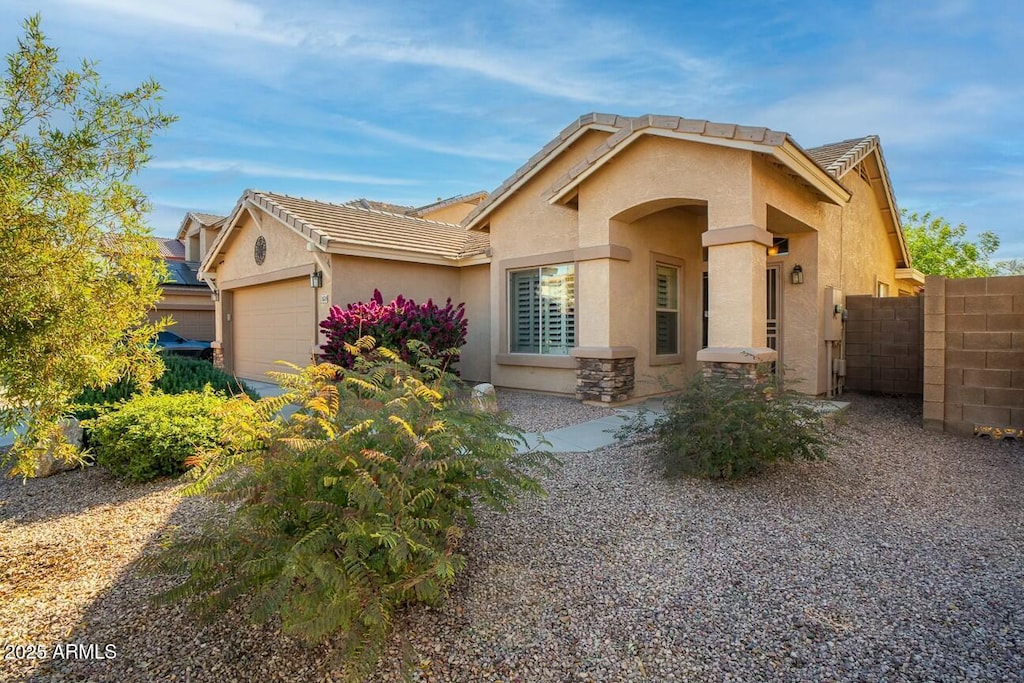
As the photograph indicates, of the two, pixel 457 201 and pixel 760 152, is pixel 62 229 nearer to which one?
pixel 760 152

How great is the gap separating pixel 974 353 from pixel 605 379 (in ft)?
16.6

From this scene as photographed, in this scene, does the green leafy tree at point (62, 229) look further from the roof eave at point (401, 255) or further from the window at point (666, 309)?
the window at point (666, 309)

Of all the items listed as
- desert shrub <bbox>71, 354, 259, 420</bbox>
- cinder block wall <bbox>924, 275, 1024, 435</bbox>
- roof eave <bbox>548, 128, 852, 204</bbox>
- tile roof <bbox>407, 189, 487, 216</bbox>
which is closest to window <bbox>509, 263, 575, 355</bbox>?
roof eave <bbox>548, 128, 852, 204</bbox>

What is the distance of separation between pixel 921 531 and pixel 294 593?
4.68 m

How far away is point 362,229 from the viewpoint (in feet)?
39.7

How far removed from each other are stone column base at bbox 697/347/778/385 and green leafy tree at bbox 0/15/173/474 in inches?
266

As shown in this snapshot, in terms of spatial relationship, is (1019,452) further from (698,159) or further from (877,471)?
(698,159)

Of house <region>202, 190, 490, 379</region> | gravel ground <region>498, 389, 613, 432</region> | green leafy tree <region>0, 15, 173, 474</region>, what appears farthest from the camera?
house <region>202, 190, 490, 379</region>

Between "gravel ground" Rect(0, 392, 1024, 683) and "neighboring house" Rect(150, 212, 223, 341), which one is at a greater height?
"neighboring house" Rect(150, 212, 223, 341)

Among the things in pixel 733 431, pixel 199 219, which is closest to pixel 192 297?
pixel 199 219

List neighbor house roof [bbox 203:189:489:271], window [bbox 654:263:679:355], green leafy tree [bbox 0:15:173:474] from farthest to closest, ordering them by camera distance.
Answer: neighbor house roof [bbox 203:189:489:271]
window [bbox 654:263:679:355]
green leafy tree [bbox 0:15:173:474]

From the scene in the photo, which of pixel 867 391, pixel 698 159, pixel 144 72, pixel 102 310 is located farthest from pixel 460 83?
pixel 867 391

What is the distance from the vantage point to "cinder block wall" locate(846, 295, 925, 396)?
34.8ft

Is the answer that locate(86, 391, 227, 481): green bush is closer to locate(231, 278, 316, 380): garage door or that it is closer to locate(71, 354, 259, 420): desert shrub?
locate(71, 354, 259, 420): desert shrub
